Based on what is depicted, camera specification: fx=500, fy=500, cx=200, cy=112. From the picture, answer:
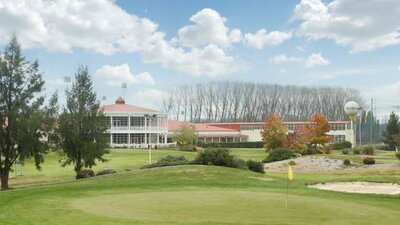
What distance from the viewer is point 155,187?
21953mm

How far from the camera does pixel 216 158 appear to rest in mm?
32031

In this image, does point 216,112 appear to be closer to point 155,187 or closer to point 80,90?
point 80,90

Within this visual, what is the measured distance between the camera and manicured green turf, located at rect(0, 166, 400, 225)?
1289cm

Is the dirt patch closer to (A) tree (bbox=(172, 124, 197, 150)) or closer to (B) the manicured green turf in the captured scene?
(B) the manicured green turf

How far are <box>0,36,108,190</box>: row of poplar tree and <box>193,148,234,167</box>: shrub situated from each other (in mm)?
7813

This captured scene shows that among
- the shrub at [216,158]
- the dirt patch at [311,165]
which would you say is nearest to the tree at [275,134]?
the dirt patch at [311,165]

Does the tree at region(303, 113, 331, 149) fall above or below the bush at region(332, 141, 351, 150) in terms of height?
above

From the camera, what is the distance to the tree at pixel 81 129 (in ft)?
115

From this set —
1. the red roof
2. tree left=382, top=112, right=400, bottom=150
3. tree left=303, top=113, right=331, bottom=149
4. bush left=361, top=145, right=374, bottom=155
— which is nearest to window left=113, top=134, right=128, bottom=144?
the red roof

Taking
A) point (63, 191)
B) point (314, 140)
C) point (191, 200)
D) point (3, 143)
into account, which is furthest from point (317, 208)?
point (314, 140)

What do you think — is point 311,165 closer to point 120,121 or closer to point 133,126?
point 133,126

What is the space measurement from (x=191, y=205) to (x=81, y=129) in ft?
71.0

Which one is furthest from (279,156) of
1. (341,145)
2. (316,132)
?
(341,145)

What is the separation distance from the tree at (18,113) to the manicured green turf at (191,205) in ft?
26.8
